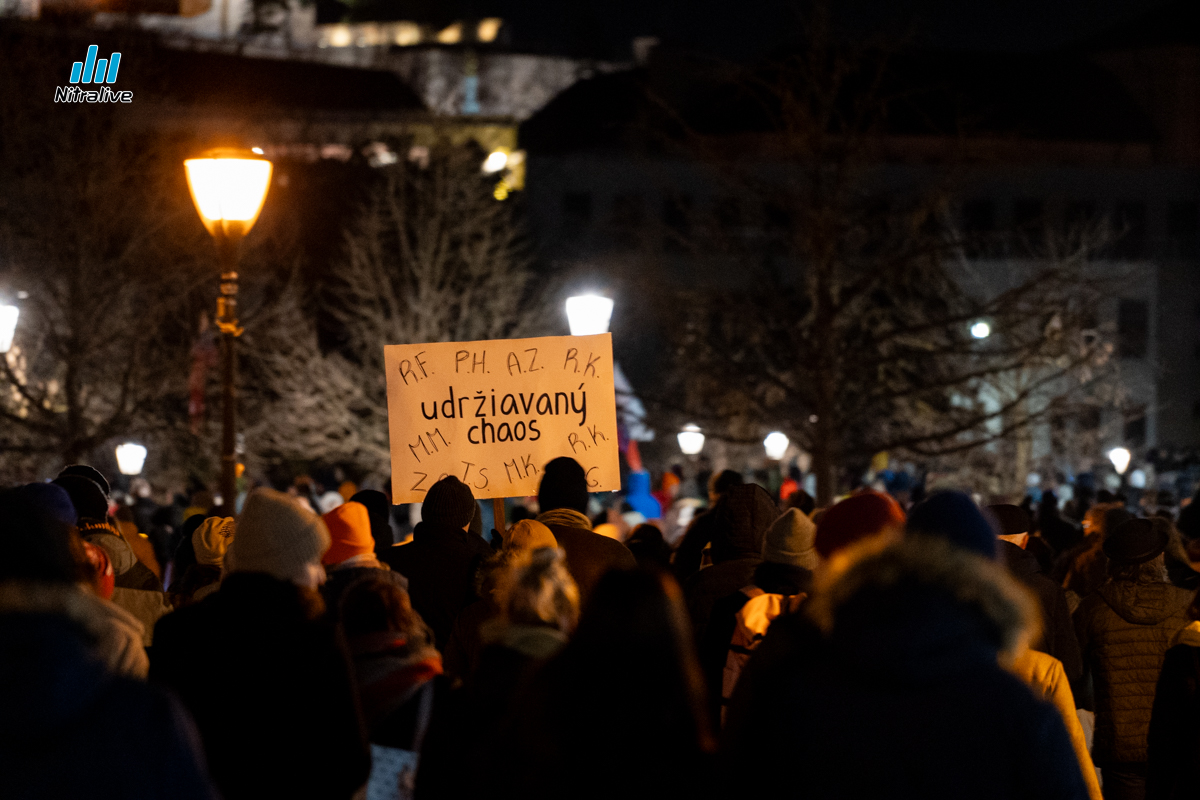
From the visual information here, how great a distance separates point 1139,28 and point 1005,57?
Answer: 7302 mm

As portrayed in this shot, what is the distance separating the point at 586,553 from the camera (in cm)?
646

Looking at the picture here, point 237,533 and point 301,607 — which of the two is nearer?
point 301,607

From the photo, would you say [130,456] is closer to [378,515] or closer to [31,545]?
[378,515]

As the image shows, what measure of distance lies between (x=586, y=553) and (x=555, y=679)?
356cm

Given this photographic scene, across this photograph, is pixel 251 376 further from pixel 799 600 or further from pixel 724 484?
pixel 799 600

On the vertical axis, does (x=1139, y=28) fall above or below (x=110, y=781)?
above

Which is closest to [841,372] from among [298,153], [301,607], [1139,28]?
[301,607]

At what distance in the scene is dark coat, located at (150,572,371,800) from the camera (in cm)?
371

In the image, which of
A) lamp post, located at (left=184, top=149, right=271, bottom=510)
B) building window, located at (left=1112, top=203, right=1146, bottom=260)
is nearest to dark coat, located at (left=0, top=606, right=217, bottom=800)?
lamp post, located at (left=184, top=149, right=271, bottom=510)

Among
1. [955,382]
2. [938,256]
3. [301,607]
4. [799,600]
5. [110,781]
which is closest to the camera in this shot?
[110,781]

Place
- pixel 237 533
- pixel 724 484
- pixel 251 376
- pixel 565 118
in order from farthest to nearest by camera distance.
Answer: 1. pixel 565 118
2. pixel 251 376
3. pixel 724 484
4. pixel 237 533

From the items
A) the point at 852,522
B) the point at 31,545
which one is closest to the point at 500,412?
the point at 852,522

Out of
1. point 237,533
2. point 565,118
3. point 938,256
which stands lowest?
point 237,533

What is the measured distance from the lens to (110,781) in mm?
2889
